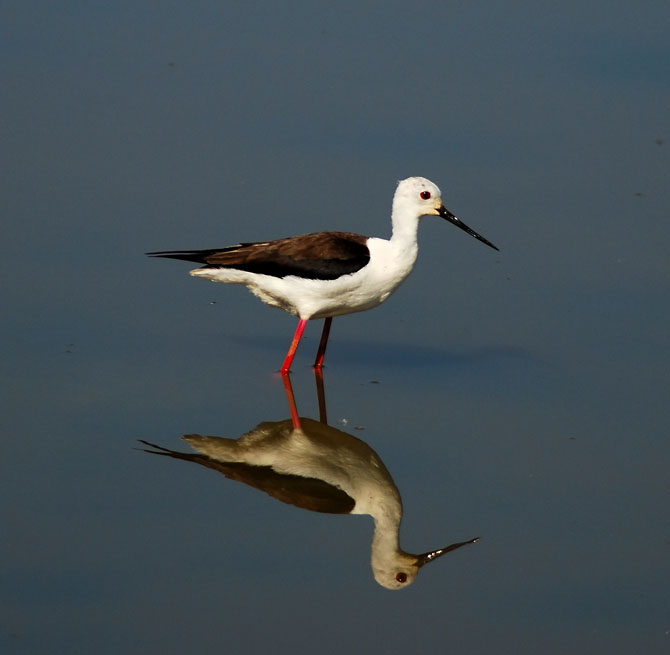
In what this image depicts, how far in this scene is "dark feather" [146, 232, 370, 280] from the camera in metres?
9.86

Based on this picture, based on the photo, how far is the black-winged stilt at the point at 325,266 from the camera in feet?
32.4

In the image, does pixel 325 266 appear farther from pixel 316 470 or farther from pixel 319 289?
pixel 316 470

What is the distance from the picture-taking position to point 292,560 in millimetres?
7559

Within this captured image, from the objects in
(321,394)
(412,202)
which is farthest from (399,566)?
(412,202)

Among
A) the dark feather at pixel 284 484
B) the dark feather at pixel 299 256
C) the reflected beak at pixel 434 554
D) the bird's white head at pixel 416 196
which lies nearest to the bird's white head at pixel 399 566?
the reflected beak at pixel 434 554

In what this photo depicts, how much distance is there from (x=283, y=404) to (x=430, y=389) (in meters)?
0.97

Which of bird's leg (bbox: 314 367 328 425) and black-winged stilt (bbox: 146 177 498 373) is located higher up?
black-winged stilt (bbox: 146 177 498 373)

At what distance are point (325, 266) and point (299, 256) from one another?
21 centimetres

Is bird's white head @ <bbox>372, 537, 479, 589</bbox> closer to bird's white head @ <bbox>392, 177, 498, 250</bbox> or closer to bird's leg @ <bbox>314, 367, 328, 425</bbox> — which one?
bird's leg @ <bbox>314, 367, 328, 425</bbox>

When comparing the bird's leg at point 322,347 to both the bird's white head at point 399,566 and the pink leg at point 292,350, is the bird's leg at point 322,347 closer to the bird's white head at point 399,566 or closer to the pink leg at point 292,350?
the pink leg at point 292,350

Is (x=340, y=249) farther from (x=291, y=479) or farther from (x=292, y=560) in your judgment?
(x=292, y=560)

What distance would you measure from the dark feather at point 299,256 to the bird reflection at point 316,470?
1081 millimetres

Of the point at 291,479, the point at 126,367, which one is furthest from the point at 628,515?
the point at 126,367

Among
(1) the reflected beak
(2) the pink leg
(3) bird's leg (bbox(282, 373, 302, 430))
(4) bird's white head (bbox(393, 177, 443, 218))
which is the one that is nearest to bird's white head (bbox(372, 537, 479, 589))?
(1) the reflected beak
